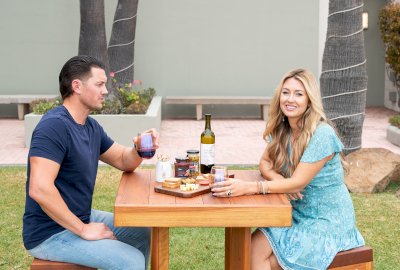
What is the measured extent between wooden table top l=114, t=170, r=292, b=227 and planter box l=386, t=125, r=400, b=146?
8.56 metres

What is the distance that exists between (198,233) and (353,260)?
100 inches

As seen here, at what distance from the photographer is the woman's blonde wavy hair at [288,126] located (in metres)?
3.99

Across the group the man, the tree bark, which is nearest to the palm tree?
the man

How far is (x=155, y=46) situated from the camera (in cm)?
1533

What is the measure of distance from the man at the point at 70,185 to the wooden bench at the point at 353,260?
1058mm

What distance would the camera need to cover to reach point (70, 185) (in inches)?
147

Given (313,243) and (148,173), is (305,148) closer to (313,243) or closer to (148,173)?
(313,243)

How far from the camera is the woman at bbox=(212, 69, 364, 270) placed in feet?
12.6

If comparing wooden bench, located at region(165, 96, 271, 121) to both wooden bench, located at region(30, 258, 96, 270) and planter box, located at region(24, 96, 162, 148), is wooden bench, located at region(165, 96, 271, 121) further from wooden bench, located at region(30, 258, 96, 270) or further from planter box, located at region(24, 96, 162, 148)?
wooden bench, located at region(30, 258, 96, 270)

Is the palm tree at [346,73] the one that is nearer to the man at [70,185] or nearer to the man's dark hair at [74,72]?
the man at [70,185]

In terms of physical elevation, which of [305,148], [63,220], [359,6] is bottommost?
[63,220]

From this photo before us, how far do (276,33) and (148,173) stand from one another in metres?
11.6

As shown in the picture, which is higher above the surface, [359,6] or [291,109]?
[359,6]

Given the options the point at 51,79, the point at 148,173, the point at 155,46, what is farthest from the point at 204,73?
the point at 148,173
